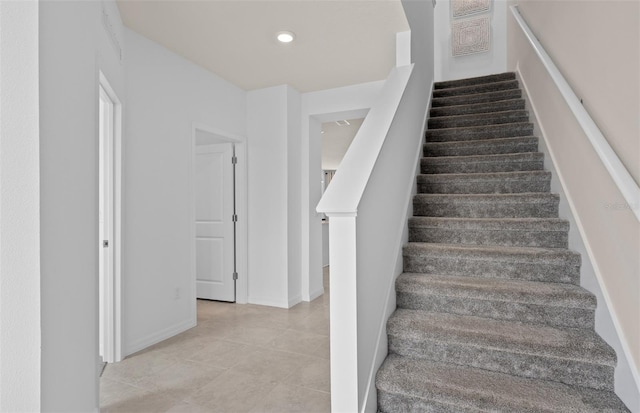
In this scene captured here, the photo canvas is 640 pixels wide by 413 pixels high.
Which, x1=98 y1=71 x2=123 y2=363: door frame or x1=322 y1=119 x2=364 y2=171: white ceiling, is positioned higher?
x1=322 y1=119 x2=364 y2=171: white ceiling

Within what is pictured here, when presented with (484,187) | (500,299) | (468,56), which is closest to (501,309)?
(500,299)

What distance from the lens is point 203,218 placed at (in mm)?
4367

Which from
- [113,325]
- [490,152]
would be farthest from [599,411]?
[113,325]

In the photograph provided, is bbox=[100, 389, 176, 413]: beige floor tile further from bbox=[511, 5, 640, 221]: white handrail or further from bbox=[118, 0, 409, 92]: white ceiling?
bbox=[118, 0, 409, 92]: white ceiling

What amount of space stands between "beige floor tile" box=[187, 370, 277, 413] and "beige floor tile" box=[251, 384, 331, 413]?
0.19ft

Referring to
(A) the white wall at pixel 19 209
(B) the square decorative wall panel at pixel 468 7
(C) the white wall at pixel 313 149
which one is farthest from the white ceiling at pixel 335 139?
(A) the white wall at pixel 19 209

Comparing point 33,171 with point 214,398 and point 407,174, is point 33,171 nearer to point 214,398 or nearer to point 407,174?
point 214,398

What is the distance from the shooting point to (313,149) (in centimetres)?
440

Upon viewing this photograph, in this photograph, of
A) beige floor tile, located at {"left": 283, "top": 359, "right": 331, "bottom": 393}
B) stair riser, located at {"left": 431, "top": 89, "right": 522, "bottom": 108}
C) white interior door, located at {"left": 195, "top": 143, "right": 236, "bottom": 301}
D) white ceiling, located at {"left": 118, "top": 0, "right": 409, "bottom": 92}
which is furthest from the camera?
white interior door, located at {"left": 195, "top": 143, "right": 236, "bottom": 301}

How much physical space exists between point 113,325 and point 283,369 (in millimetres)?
1311

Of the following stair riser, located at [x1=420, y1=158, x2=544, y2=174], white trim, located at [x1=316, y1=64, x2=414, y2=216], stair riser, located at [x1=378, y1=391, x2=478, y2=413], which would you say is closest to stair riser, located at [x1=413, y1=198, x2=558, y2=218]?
stair riser, located at [x1=420, y1=158, x2=544, y2=174]

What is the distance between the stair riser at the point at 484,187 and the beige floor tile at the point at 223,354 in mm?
1935

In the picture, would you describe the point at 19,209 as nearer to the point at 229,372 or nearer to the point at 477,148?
the point at 229,372

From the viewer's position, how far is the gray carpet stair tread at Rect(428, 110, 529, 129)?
326cm
